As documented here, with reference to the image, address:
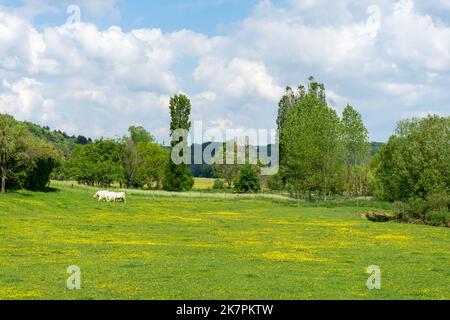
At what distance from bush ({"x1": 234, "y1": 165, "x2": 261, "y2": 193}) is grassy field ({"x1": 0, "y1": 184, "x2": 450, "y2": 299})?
10131 centimetres

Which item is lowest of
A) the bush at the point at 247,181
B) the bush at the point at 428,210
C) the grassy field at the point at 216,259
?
the grassy field at the point at 216,259

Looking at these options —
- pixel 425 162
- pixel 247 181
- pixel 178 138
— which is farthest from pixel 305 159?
pixel 425 162

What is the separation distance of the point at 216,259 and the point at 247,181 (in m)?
132

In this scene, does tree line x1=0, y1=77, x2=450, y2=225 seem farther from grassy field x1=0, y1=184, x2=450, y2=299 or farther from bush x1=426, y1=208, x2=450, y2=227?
grassy field x1=0, y1=184, x2=450, y2=299

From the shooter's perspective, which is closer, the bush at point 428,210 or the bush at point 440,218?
the bush at point 440,218

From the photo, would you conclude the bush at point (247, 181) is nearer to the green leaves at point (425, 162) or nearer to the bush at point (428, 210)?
the green leaves at point (425, 162)

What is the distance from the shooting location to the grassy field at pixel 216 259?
23281mm

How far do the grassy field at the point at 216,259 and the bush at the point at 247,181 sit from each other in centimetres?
10131

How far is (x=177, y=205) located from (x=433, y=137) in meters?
41.1

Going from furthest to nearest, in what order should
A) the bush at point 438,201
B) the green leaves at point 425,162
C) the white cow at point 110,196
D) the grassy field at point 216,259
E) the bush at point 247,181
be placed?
the bush at point 247,181
the white cow at point 110,196
the green leaves at point 425,162
the bush at point 438,201
the grassy field at point 216,259

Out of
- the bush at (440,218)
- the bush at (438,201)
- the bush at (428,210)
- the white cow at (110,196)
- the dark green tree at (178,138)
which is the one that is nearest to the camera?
the bush at (440,218)

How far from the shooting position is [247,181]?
165375mm

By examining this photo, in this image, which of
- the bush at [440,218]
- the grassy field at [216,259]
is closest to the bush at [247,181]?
the bush at [440,218]

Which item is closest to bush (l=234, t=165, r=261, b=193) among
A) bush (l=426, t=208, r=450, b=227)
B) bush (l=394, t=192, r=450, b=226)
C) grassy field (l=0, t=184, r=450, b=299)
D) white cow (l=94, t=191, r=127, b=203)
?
white cow (l=94, t=191, r=127, b=203)
